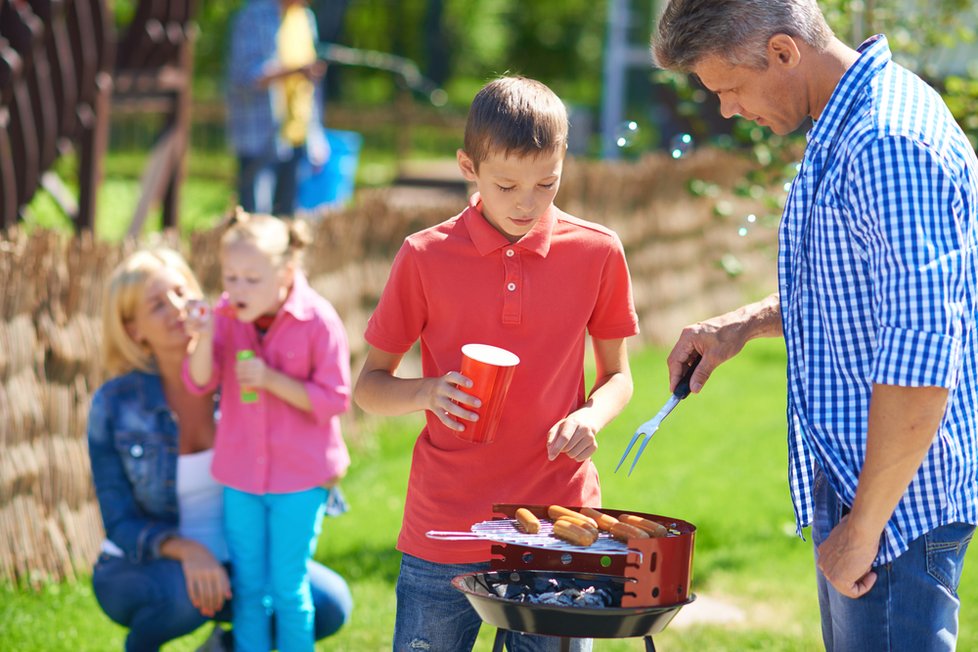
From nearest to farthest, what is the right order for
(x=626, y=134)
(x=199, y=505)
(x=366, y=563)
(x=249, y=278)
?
(x=626, y=134), (x=249, y=278), (x=199, y=505), (x=366, y=563)

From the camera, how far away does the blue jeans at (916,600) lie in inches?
87.6

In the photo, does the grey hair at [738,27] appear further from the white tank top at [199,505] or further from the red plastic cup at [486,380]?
the white tank top at [199,505]

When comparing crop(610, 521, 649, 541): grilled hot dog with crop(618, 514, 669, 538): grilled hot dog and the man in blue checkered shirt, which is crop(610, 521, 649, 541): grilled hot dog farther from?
the man in blue checkered shirt

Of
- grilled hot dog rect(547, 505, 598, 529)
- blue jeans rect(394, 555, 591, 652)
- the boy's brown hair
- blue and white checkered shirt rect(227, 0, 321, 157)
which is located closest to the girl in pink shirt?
blue jeans rect(394, 555, 591, 652)

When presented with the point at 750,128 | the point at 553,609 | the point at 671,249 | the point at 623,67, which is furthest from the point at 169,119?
the point at 623,67

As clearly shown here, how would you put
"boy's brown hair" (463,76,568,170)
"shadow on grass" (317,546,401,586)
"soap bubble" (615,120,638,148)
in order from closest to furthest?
"boy's brown hair" (463,76,568,170), "soap bubble" (615,120,638,148), "shadow on grass" (317,546,401,586)

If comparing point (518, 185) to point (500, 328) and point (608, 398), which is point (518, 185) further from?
A: point (608, 398)

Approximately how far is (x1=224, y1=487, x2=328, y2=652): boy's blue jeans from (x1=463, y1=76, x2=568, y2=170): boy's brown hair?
4.74 ft

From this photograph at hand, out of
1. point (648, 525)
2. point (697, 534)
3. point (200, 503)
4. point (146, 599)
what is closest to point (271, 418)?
point (200, 503)

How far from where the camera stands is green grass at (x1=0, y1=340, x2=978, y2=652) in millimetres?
4363

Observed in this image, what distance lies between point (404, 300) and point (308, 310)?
37.6 inches


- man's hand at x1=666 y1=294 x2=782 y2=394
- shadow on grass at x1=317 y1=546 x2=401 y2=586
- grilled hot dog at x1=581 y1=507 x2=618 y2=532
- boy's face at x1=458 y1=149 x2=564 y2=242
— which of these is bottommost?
shadow on grass at x1=317 y1=546 x2=401 y2=586

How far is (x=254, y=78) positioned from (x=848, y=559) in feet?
24.2

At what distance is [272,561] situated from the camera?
362 centimetres
